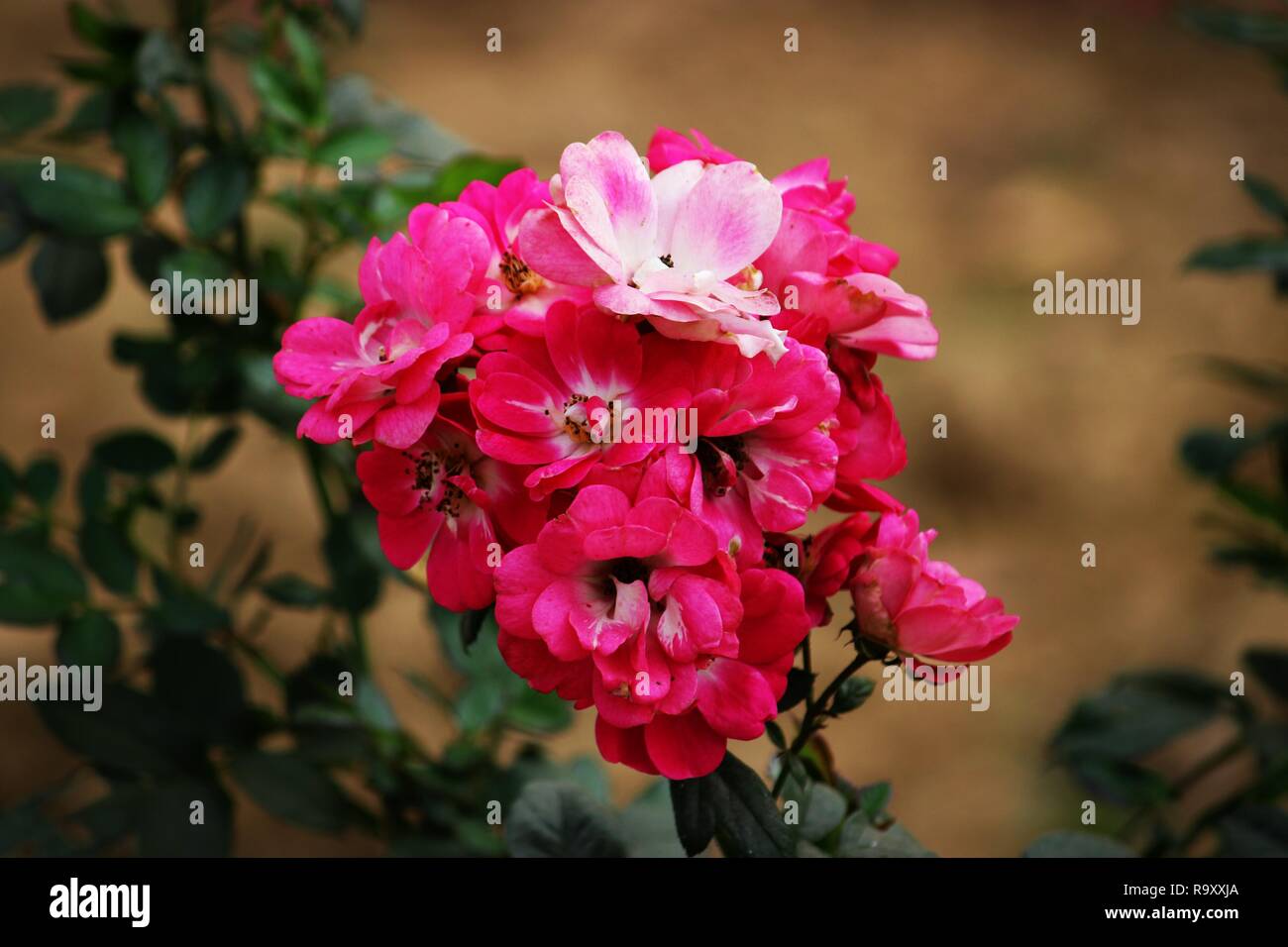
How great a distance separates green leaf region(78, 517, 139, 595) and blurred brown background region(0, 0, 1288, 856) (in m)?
0.71

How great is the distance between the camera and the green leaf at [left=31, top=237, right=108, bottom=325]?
42.6 inches

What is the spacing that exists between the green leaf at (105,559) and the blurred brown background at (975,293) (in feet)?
2.33

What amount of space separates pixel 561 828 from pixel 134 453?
2.04 ft

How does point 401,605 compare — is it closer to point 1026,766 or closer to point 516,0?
point 1026,766

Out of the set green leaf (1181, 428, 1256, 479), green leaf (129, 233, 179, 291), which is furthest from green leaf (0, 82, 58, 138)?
green leaf (1181, 428, 1256, 479)

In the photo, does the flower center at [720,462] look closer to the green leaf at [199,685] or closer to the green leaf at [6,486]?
the green leaf at [199,685]

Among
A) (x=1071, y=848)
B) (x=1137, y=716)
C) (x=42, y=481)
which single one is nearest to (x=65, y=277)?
(x=42, y=481)

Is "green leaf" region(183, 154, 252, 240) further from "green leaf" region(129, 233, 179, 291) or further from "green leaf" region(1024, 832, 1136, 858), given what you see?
"green leaf" region(1024, 832, 1136, 858)

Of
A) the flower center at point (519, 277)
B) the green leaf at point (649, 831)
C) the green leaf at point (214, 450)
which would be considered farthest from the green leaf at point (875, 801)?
the green leaf at point (214, 450)

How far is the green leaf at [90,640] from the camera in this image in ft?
3.29

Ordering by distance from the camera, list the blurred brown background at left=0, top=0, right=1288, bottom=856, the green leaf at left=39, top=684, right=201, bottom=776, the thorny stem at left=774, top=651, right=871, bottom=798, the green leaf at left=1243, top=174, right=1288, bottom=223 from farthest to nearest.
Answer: the blurred brown background at left=0, top=0, right=1288, bottom=856
the green leaf at left=1243, top=174, right=1288, bottom=223
the green leaf at left=39, top=684, right=201, bottom=776
the thorny stem at left=774, top=651, right=871, bottom=798

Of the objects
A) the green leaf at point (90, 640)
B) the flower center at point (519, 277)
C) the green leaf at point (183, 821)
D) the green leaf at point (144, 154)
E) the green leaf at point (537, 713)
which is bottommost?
the green leaf at point (183, 821)

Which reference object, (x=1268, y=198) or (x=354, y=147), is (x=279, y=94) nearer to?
(x=354, y=147)

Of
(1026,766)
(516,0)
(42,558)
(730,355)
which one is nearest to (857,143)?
(516,0)
